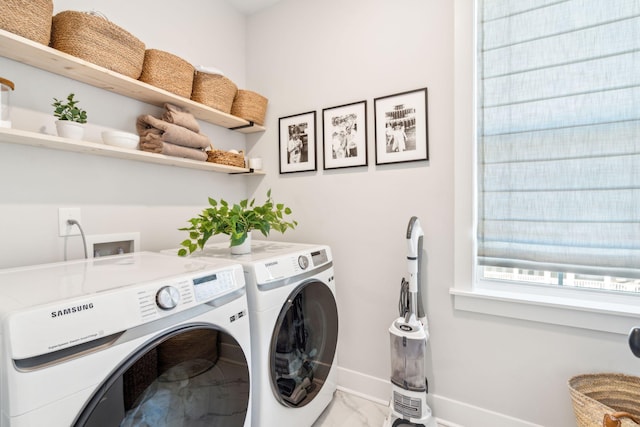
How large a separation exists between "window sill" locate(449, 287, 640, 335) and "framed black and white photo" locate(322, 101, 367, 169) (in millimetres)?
957

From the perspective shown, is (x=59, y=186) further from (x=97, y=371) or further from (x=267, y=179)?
(x=267, y=179)

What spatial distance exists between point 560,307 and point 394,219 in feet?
2.80

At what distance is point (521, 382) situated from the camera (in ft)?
4.68

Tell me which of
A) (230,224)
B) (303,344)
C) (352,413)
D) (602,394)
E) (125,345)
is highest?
(230,224)

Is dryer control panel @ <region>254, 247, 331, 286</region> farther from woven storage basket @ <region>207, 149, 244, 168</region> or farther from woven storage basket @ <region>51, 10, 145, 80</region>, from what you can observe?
woven storage basket @ <region>51, 10, 145, 80</region>

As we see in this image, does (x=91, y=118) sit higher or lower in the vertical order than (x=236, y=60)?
lower

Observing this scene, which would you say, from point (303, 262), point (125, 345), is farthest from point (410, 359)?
point (125, 345)

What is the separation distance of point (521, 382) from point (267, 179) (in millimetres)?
1904

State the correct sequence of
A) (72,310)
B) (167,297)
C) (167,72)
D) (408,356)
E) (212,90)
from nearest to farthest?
(72,310), (167,297), (408,356), (167,72), (212,90)

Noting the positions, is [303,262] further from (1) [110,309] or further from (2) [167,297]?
(1) [110,309]

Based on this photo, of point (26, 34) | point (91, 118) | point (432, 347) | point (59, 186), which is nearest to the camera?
point (26, 34)

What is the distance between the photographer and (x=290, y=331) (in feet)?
4.36

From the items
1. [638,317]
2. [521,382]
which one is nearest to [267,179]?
[521,382]

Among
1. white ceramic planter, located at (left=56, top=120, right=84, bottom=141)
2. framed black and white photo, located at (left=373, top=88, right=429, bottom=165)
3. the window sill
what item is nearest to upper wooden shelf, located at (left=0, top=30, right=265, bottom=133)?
white ceramic planter, located at (left=56, top=120, right=84, bottom=141)
